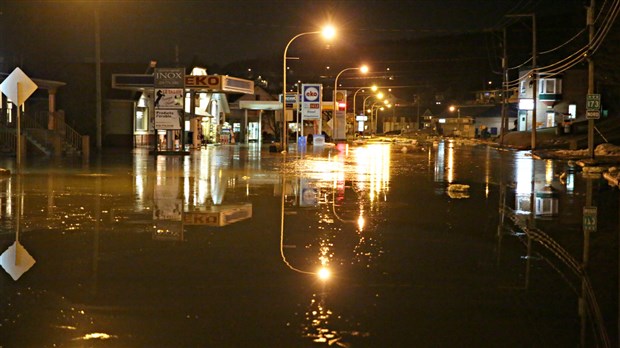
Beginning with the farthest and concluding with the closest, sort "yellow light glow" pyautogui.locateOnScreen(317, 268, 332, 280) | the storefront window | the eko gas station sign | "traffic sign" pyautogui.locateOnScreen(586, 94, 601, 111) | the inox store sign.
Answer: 1. the storefront window
2. the eko gas station sign
3. the inox store sign
4. "traffic sign" pyautogui.locateOnScreen(586, 94, 601, 111)
5. "yellow light glow" pyautogui.locateOnScreen(317, 268, 332, 280)

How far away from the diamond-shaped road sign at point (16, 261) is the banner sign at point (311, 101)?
164 ft

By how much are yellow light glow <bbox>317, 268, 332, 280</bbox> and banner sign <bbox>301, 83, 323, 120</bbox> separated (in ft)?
169

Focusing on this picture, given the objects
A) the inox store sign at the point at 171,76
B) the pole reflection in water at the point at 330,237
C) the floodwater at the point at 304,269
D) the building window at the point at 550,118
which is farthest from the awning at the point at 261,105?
the floodwater at the point at 304,269

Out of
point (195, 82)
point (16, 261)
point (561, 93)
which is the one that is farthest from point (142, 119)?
point (16, 261)

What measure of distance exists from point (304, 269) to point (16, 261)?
11.9 ft

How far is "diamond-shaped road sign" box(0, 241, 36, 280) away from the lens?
30.1ft

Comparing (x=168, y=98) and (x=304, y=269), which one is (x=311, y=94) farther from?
(x=304, y=269)

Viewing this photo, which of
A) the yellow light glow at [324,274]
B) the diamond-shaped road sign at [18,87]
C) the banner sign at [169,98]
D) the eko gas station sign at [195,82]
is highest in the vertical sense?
the eko gas station sign at [195,82]

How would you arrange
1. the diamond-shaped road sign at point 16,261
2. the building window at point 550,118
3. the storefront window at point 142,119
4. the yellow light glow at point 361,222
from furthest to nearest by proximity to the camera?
the building window at point 550,118
the storefront window at point 142,119
the yellow light glow at point 361,222
the diamond-shaped road sign at point 16,261

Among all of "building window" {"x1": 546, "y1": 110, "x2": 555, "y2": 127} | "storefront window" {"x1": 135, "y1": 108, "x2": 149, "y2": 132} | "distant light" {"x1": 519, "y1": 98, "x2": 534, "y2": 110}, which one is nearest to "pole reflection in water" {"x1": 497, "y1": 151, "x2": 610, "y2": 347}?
"storefront window" {"x1": 135, "y1": 108, "x2": 149, "y2": 132}

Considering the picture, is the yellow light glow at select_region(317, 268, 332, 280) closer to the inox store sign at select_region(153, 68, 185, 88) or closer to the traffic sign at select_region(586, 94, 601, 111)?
the traffic sign at select_region(586, 94, 601, 111)

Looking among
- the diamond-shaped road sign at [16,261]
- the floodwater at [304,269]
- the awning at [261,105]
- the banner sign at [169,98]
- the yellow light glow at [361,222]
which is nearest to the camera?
the floodwater at [304,269]

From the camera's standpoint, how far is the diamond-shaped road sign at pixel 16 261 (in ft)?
30.1

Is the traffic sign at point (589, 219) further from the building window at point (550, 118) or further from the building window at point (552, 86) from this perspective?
the building window at point (550, 118)
